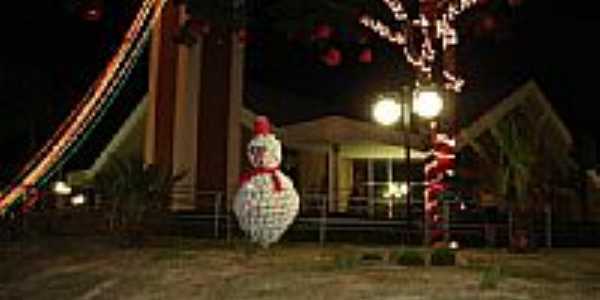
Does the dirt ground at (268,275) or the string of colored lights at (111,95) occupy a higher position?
the string of colored lights at (111,95)

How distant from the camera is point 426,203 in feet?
43.1

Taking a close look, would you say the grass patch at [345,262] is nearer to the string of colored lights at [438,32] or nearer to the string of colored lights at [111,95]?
the string of colored lights at [438,32]

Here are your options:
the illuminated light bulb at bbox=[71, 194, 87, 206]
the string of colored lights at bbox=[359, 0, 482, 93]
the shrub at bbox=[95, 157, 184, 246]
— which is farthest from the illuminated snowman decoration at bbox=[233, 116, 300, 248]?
the illuminated light bulb at bbox=[71, 194, 87, 206]

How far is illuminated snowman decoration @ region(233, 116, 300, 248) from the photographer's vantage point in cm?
1059

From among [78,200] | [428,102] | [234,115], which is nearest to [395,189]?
[234,115]

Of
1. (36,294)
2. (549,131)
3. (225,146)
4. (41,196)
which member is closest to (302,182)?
(225,146)

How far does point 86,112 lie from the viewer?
1652 cm

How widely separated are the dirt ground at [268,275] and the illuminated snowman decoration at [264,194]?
0.39 m

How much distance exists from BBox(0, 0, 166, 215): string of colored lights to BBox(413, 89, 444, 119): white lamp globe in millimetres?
7519

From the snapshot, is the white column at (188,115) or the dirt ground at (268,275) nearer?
the dirt ground at (268,275)

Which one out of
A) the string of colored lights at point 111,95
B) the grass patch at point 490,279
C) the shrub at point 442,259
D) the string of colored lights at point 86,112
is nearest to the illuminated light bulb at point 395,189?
the string of colored lights at point 111,95

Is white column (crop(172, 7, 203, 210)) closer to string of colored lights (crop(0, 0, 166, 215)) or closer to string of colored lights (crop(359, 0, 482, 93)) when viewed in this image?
string of colored lights (crop(0, 0, 166, 215))

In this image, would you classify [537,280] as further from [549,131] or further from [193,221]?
[549,131]

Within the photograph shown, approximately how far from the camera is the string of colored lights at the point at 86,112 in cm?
1560
